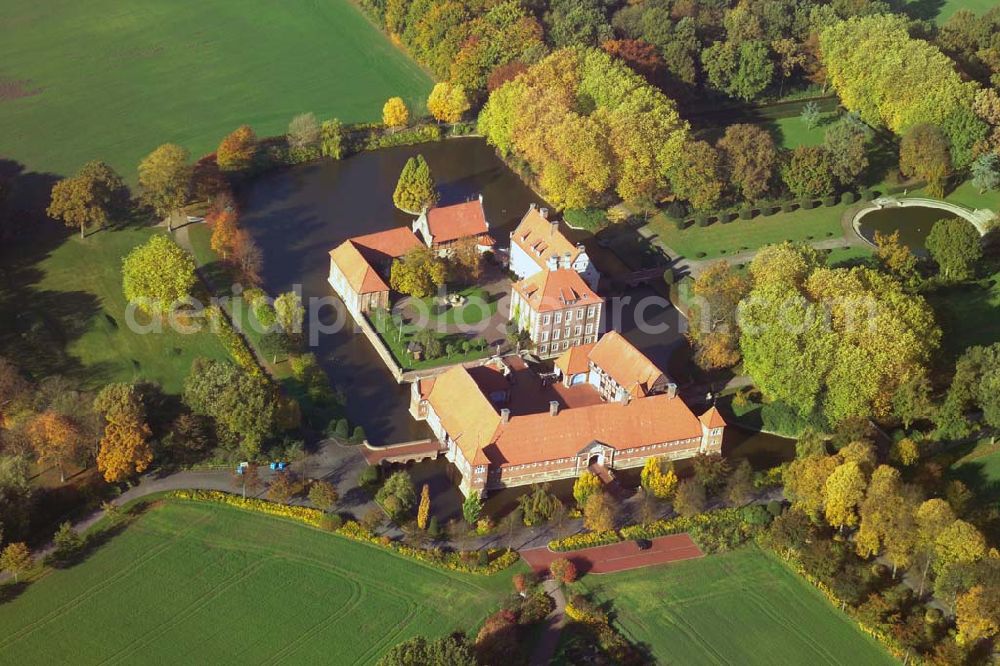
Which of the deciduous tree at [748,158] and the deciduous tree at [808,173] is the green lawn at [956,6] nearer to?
the deciduous tree at [808,173]

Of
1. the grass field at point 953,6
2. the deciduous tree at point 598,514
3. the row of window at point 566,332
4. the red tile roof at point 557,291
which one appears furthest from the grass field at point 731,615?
the grass field at point 953,6

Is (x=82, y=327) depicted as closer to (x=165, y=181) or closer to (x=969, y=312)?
(x=165, y=181)

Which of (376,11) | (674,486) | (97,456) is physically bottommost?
(674,486)

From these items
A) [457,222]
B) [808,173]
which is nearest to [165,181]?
[457,222]

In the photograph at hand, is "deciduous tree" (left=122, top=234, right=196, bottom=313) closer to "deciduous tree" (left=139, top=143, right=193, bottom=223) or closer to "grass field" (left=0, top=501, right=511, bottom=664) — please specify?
"deciduous tree" (left=139, top=143, right=193, bottom=223)

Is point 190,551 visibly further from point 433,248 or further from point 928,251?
point 928,251

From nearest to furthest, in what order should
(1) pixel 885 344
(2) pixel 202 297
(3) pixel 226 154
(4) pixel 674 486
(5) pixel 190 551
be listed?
(5) pixel 190 551
(4) pixel 674 486
(1) pixel 885 344
(2) pixel 202 297
(3) pixel 226 154

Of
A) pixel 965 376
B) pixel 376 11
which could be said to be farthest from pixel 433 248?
pixel 376 11
